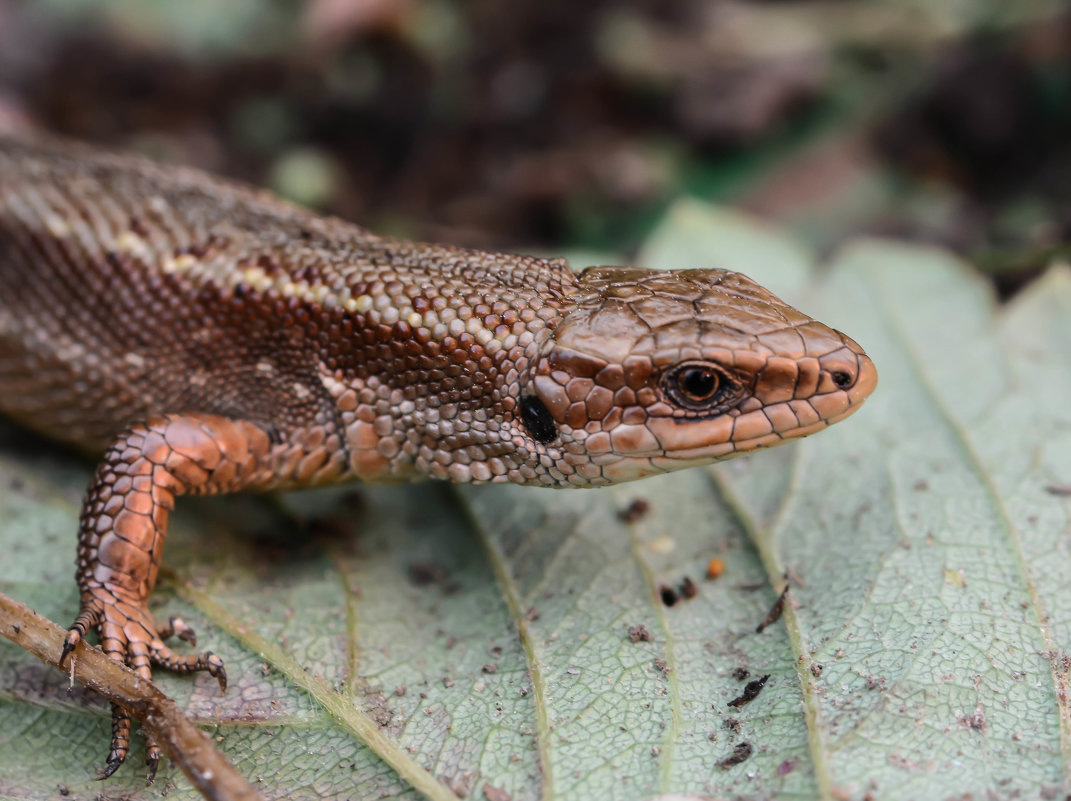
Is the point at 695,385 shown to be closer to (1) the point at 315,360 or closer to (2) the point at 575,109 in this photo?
(1) the point at 315,360

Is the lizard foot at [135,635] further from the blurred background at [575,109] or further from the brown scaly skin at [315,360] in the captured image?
the blurred background at [575,109]

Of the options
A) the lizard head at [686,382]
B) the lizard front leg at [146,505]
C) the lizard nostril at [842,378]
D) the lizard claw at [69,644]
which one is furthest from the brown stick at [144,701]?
the lizard nostril at [842,378]

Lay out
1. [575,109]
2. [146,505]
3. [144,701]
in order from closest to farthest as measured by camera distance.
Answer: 1. [144,701]
2. [146,505]
3. [575,109]

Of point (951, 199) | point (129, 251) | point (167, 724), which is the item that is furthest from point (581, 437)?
point (951, 199)

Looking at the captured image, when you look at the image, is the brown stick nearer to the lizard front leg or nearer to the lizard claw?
the lizard claw

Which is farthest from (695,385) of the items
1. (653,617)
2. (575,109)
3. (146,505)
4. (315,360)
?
(575,109)
